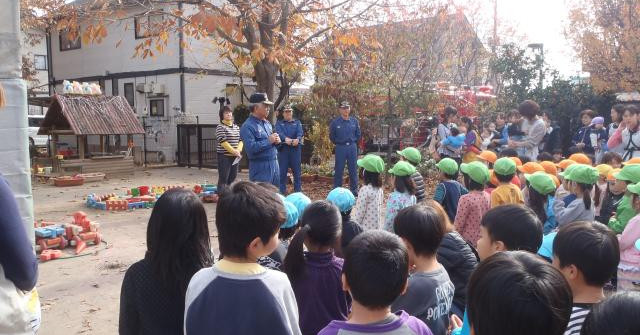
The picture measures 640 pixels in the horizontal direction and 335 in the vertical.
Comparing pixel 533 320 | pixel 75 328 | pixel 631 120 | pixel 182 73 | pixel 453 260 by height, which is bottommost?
pixel 75 328

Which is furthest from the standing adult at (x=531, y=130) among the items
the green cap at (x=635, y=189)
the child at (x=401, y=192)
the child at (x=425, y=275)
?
the child at (x=425, y=275)

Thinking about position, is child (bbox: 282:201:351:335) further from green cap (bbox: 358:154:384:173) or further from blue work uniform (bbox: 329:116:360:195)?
blue work uniform (bbox: 329:116:360:195)

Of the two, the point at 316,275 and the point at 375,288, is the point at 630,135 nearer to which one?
the point at 316,275

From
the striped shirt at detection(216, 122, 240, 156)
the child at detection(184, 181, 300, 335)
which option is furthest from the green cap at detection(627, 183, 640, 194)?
the striped shirt at detection(216, 122, 240, 156)

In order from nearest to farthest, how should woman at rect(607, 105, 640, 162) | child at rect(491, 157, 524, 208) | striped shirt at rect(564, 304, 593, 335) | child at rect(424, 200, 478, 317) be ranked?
striped shirt at rect(564, 304, 593, 335), child at rect(424, 200, 478, 317), child at rect(491, 157, 524, 208), woman at rect(607, 105, 640, 162)

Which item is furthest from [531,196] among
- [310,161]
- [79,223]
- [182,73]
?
[182,73]

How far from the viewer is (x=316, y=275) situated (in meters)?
2.56

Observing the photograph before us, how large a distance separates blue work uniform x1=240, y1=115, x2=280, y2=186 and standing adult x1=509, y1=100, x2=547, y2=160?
3962 millimetres

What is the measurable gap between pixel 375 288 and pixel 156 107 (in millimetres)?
18550

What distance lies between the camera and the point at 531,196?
462 centimetres

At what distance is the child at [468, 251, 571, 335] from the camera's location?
4.53ft

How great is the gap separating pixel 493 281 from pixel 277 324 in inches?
31.8

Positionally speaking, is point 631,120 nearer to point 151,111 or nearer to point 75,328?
point 75,328

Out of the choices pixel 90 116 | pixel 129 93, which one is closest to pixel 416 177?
pixel 90 116
